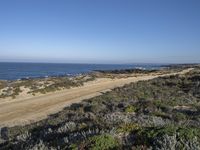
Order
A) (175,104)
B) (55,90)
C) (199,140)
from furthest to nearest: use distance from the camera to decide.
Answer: (55,90), (175,104), (199,140)

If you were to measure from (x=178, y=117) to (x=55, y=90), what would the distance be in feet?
71.5

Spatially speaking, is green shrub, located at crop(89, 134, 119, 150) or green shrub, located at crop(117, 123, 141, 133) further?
green shrub, located at crop(117, 123, 141, 133)

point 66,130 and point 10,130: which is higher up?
point 66,130

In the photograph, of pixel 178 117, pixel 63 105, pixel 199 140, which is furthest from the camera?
pixel 63 105

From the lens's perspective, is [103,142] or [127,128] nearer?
[103,142]

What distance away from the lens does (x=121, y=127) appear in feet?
27.7

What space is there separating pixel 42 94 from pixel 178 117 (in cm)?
1972

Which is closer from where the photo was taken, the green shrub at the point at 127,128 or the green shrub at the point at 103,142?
the green shrub at the point at 103,142

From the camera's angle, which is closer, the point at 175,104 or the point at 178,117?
the point at 178,117

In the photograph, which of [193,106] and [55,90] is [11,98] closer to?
[55,90]

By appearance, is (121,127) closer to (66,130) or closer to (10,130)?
(66,130)

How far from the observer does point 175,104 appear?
18.6m

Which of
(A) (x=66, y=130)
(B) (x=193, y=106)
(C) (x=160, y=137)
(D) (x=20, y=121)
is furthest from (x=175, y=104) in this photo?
(C) (x=160, y=137)

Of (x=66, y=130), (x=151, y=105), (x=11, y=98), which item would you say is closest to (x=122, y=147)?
(x=66, y=130)
